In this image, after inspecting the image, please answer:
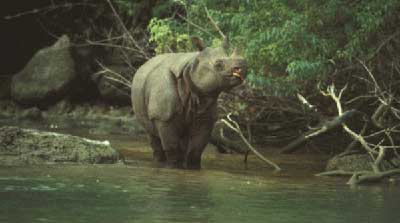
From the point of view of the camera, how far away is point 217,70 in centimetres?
1367

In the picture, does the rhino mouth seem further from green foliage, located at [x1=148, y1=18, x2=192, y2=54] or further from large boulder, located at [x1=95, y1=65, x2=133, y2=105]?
large boulder, located at [x1=95, y1=65, x2=133, y2=105]

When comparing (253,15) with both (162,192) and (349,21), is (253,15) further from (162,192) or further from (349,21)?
(162,192)

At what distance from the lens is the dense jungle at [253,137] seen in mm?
10406

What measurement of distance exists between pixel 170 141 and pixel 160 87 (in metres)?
0.74

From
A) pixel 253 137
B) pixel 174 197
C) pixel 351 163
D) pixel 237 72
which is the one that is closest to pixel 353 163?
pixel 351 163

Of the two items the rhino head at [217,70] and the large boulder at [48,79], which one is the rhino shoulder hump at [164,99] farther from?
the large boulder at [48,79]

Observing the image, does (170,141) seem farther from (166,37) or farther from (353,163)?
(166,37)

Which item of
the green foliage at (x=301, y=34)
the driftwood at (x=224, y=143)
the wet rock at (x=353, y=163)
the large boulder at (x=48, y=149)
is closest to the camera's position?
the large boulder at (x=48, y=149)

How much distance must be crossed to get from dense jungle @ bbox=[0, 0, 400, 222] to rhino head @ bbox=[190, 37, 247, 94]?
0.02m

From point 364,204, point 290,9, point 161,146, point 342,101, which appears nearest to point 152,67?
point 161,146

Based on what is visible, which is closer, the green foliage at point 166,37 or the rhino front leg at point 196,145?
the rhino front leg at point 196,145

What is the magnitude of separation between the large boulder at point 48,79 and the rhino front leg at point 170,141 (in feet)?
47.4

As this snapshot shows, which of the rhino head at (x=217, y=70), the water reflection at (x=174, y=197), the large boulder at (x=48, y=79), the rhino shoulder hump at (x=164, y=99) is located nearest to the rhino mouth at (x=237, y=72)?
the rhino head at (x=217, y=70)

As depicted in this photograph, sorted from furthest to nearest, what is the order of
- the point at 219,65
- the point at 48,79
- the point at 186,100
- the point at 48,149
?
the point at 48,79
the point at 186,100
the point at 48,149
the point at 219,65
